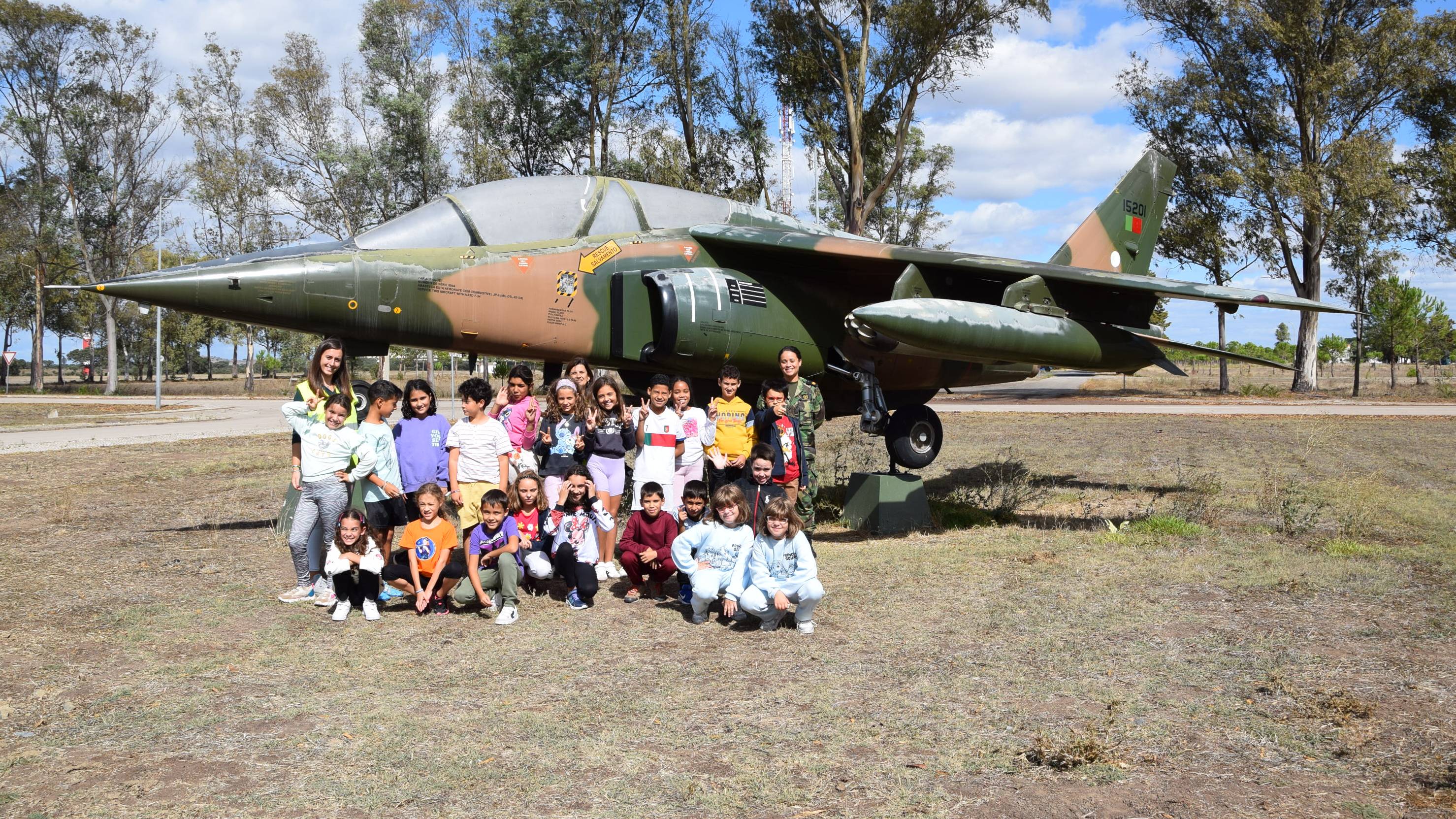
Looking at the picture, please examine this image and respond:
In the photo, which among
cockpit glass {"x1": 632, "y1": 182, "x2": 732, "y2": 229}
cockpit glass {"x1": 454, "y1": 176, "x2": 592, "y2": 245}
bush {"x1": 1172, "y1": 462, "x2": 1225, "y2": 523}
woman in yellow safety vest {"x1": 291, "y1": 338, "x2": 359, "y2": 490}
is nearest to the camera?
woman in yellow safety vest {"x1": 291, "y1": 338, "x2": 359, "y2": 490}

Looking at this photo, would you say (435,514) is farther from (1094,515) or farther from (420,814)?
(1094,515)

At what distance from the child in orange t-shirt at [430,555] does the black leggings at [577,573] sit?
722 millimetres

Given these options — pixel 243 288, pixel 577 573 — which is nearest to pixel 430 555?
pixel 577 573

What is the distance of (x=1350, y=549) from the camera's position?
8.44 metres

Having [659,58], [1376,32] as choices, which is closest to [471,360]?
[659,58]

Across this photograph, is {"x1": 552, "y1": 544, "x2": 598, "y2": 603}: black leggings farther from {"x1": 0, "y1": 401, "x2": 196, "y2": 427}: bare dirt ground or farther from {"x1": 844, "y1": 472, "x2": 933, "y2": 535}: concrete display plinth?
{"x1": 0, "y1": 401, "x2": 196, "y2": 427}: bare dirt ground

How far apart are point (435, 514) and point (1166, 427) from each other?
2109cm

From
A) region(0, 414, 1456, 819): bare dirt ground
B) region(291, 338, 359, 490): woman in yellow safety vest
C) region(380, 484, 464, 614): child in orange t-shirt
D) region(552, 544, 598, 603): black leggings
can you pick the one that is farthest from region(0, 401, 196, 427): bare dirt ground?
region(552, 544, 598, 603): black leggings

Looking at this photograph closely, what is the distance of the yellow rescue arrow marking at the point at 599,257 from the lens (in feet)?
29.2

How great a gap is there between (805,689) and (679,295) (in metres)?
4.80

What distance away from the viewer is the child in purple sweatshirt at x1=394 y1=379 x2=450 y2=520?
757 cm

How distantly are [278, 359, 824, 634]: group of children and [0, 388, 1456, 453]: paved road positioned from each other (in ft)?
46.2

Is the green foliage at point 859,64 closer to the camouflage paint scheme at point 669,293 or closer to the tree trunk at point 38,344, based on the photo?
the camouflage paint scheme at point 669,293

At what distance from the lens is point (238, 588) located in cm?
727
